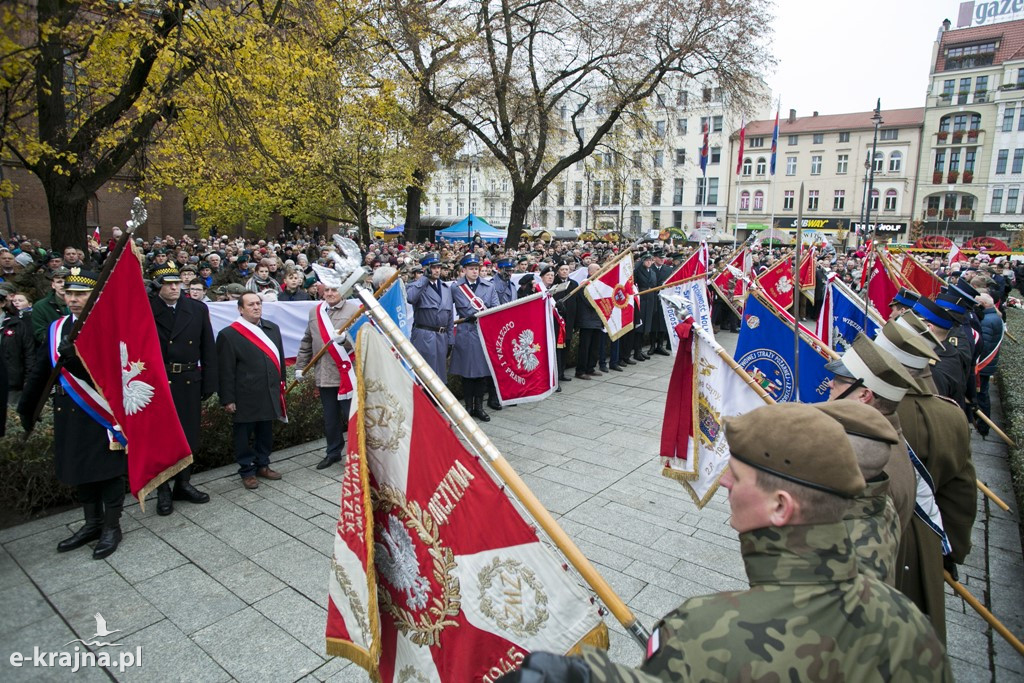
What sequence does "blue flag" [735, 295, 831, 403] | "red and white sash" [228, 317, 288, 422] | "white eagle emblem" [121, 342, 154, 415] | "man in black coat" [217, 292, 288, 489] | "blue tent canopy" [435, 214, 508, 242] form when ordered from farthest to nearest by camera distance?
"blue tent canopy" [435, 214, 508, 242] → "blue flag" [735, 295, 831, 403] → "red and white sash" [228, 317, 288, 422] → "man in black coat" [217, 292, 288, 489] → "white eagle emblem" [121, 342, 154, 415]

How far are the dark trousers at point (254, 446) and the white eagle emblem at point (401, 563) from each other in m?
3.95

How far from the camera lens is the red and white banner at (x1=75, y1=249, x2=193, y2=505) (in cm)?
410

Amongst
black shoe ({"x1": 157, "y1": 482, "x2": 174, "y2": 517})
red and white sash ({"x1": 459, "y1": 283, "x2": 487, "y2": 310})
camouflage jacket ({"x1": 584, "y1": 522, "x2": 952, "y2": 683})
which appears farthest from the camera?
red and white sash ({"x1": 459, "y1": 283, "x2": 487, "y2": 310})

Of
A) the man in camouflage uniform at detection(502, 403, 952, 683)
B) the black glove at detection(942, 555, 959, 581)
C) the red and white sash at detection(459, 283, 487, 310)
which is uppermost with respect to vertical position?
the man in camouflage uniform at detection(502, 403, 952, 683)

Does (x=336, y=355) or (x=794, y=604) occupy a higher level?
(x=794, y=604)

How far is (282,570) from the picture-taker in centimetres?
432

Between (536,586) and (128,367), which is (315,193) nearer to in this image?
(128,367)

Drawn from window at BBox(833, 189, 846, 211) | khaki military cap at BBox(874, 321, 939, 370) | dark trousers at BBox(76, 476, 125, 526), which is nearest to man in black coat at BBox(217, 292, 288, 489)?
dark trousers at BBox(76, 476, 125, 526)

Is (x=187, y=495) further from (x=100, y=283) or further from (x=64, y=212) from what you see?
(x=64, y=212)

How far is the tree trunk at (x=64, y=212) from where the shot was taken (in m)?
11.7

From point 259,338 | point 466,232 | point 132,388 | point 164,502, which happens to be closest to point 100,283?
point 132,388

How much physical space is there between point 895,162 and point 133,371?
2765 inches

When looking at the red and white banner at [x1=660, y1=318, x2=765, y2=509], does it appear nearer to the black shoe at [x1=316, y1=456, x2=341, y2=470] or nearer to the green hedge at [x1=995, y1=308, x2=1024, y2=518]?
the green hedge at [x1=995, y1=308, x2=1024, y2=518]

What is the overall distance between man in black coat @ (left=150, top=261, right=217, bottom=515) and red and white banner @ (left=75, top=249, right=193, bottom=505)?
0.69m
